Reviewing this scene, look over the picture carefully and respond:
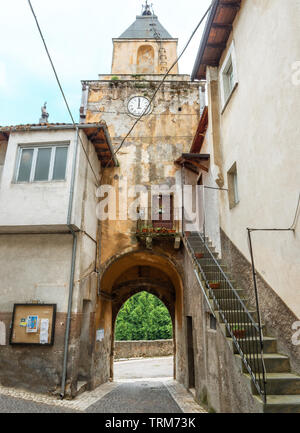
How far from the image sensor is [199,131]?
1137 centimetres

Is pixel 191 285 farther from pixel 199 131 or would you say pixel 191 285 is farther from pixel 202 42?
pixel 202 42

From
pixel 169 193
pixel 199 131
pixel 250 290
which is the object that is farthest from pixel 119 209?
pixel 250 290

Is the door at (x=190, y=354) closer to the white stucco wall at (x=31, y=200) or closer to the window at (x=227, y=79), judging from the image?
the white stucco wall at (x=31, y=200)

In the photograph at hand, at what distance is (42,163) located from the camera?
9.43m

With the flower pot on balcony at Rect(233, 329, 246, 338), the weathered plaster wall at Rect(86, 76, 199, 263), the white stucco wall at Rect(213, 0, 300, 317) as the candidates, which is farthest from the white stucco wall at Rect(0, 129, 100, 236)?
the flower pot on balcony at Rect(233, 329, 246, 338)

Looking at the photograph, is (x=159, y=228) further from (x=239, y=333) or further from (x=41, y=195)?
(x=239, y=333)

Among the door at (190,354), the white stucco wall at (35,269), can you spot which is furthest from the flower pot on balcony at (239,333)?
the door at (190,354)

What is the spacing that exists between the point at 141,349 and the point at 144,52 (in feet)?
70.3

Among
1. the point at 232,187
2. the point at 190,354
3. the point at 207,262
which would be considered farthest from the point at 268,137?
the point at 190,354

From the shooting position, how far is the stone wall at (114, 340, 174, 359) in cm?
2377

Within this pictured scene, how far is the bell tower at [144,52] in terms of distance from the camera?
53.5ft

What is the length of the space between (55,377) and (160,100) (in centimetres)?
1158

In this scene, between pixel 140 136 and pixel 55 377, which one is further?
pixel 140 136

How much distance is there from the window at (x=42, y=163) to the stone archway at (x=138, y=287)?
4.18 metres
